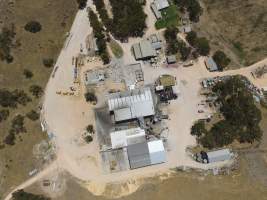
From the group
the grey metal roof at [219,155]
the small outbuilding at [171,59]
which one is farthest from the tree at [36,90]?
the grey metal roof at [219,155]

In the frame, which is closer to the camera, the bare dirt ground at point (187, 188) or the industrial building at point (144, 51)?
the bare dirt ground at point (187, 188)

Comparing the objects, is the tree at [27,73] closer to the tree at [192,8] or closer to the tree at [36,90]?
the tree at [36,90]

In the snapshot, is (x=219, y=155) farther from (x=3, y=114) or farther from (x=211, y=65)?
(x=3, y=114)

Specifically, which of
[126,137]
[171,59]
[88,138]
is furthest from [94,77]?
[171,59]

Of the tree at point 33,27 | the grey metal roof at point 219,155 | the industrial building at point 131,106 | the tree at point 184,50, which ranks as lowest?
the grey metal roof at point 219,155

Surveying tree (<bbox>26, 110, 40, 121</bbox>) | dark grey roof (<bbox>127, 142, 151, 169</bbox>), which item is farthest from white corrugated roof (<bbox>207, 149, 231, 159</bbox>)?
tree (<bbox>26, 110, 40, 121</bbox>)

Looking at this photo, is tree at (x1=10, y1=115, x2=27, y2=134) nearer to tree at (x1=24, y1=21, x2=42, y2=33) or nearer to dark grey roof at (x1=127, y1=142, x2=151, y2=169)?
tree at (x1=24, y1=21, x2=42, y2=33)

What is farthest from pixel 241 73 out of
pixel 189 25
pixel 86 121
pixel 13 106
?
pixel 13 106

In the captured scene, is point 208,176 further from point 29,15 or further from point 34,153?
point 29,15
